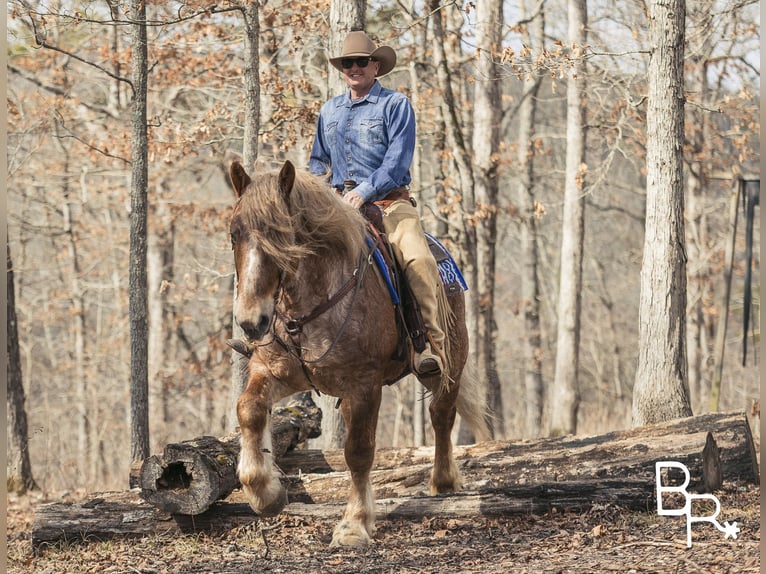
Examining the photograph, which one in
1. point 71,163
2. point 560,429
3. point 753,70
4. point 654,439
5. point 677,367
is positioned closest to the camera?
point 654,439

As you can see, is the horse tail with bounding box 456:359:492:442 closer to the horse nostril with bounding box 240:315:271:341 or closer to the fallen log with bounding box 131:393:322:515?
the fallen log with bounding box 131:393:322:515

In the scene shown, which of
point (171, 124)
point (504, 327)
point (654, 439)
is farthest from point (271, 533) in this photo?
point (504, 327)

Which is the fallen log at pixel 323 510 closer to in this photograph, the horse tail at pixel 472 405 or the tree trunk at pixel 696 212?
the horse tail at pixel 472 405

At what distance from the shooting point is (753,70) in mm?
21422

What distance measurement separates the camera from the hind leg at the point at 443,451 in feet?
27.7

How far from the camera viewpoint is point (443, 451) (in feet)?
27.6

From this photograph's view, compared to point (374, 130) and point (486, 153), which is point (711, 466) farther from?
point (486, 153)

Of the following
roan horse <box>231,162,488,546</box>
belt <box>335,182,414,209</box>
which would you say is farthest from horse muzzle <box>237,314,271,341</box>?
belt <box>335,182,414,209</box>

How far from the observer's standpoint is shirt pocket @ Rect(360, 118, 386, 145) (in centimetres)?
746

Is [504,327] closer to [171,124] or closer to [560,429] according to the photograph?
[560,429]

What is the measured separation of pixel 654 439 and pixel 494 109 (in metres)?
9.31

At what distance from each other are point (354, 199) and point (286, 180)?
1.00 metres

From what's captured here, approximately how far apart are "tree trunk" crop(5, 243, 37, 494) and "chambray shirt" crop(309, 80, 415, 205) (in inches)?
287

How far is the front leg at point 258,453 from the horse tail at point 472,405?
2.70 m
